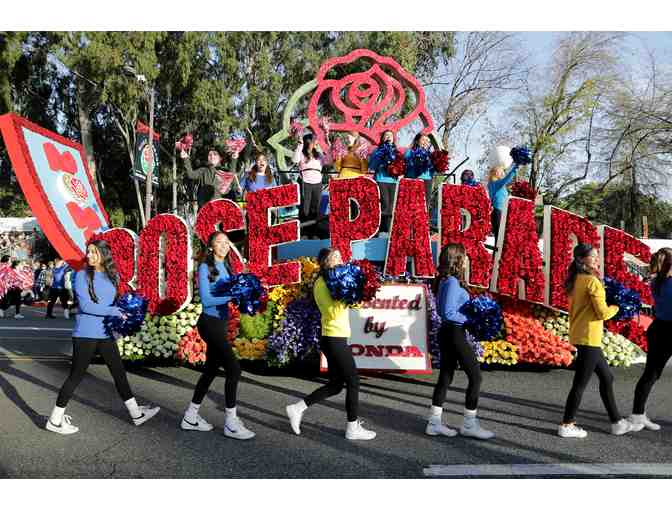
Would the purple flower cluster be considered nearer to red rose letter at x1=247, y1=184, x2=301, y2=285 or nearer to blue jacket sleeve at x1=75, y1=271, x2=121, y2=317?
red rose letter at x1=247, y1=184, x2=301, y2=285

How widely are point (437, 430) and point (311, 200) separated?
5526 mm

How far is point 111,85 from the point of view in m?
22.0

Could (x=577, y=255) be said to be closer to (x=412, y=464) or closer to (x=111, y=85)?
(x=412, y=464)

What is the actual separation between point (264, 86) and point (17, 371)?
63.1 feet

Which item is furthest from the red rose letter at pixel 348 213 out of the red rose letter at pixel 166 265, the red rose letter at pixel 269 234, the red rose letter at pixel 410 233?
the red rose letter at pixel 166 265

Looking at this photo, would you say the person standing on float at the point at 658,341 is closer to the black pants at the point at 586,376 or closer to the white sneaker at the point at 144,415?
the black pants at the point at 586,376

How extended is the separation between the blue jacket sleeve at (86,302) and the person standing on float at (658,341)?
4686 mm

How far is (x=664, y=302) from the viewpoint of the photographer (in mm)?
5023

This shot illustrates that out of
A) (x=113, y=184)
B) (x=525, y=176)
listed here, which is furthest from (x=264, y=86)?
(x=525, y=176)

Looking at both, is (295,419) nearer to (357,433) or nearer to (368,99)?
(357,433)

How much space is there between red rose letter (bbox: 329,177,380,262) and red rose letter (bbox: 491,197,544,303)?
1.75m

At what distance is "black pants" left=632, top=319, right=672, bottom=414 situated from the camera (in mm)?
5016

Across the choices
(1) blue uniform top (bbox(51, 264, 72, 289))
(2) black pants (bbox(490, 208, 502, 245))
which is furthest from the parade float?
(1) blue uniform top (bbox(51, 264, 72, 289))

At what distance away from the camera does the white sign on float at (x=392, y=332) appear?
7.13m
